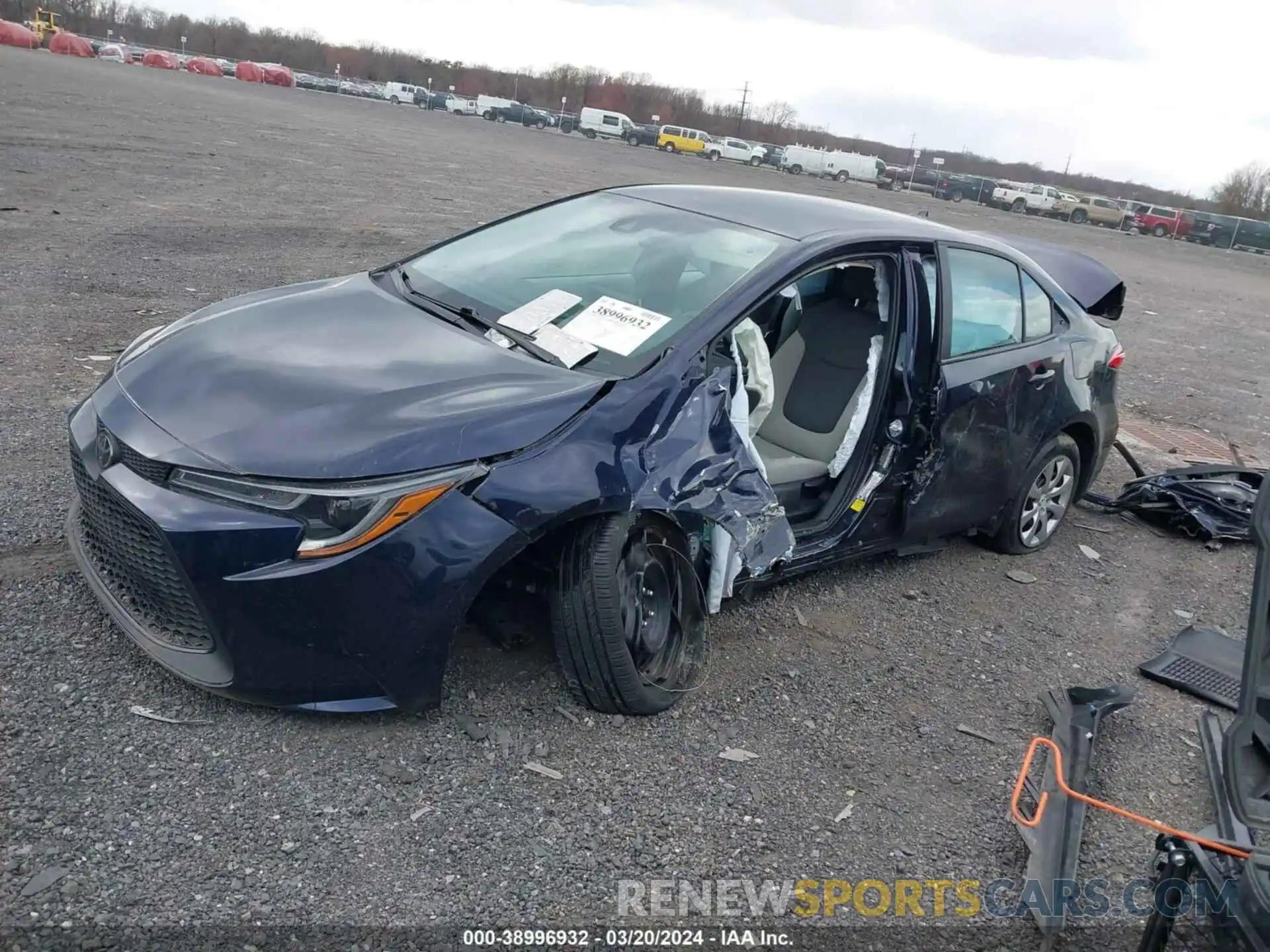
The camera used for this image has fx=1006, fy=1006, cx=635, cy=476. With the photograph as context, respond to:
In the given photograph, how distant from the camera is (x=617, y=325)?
3.45 meters

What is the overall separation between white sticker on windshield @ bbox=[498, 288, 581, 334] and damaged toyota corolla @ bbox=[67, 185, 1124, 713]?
0.04 ft

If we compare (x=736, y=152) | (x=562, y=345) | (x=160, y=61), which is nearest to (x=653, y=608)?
(x=562, y=345)

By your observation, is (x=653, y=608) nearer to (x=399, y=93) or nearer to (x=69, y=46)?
(x=399, y=93)

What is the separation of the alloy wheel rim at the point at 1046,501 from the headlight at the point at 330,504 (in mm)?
3413

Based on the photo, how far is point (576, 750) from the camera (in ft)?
10.1

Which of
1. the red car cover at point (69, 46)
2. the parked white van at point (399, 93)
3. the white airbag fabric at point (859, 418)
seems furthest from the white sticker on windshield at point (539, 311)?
the red car cover at point (69, 46)

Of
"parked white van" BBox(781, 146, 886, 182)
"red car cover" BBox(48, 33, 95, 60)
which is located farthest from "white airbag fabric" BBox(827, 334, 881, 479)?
"red car cover" BBox(48, 33, 95, 60)

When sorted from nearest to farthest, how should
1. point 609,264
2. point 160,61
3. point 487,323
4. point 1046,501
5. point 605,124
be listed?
1. point 487,323
2. point 609,264
3. point 1046,501
4. point 605,124
5. point 160,61

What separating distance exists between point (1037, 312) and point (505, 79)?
10318 cm

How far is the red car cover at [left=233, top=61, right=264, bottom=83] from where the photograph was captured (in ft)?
223

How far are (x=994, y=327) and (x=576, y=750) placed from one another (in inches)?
110

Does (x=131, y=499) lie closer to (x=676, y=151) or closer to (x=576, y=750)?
(x=576, y=750)

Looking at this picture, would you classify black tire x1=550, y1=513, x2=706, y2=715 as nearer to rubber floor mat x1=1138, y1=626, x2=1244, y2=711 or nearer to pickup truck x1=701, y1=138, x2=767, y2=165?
rubber floor mat x1=1138, y1=626, x2=1244, y2=711
